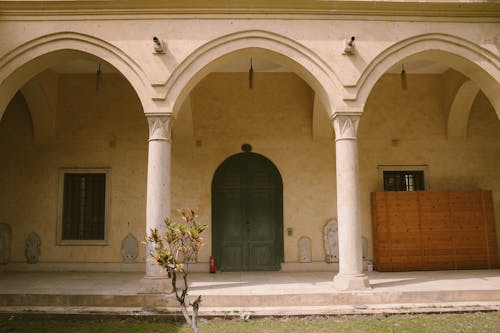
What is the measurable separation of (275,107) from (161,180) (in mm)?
4736

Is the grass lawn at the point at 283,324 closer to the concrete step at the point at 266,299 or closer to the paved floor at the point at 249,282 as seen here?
the concrete step at the point at 266,299

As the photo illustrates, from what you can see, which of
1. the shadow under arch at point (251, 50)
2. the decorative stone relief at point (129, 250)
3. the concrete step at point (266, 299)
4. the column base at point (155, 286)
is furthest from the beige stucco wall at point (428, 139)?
the decorative stone relief at point (129, 250)

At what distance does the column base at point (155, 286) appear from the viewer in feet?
24.2

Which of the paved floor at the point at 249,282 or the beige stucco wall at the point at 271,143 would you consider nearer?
the paved floor at the point at 249,282

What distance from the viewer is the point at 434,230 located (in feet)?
34.9

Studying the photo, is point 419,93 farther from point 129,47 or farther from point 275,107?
point 129,47

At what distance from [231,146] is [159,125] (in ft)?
11.8

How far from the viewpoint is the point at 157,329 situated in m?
6.32

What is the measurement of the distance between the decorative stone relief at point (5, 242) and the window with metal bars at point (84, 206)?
137 centimetres

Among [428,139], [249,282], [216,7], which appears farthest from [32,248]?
A: [428,139]

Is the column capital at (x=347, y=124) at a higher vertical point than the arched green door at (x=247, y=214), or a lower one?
higher

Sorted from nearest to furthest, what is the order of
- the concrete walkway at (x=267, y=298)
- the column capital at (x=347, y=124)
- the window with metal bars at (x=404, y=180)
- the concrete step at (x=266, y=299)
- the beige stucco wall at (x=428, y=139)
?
the concrete walkway at (x=267, y=298) → the concrete step at (x=266, y=299) → the column capital at (x=347, y=124) → the beige stucco wall at (x=428, y=139) → the window with metal bars at (x=404, y=180)

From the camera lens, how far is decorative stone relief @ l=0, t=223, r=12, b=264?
1072 centimetres

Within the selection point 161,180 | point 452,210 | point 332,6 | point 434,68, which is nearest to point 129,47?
point 161,180
